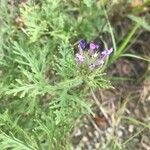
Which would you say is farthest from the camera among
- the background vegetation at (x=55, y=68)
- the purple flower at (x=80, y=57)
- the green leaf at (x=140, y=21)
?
the green leaf at (x=140, y=21)

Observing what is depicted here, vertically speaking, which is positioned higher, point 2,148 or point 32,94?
point 32,94

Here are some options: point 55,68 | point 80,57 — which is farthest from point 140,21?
point 80,57

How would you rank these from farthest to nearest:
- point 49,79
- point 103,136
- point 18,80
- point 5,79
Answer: point 103,136 → point 49,79 → point 5,79 → point 18,80

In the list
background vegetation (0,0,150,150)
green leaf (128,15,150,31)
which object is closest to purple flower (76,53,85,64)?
background vegetation (0,0,150,150)

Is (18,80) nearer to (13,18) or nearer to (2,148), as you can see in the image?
(2,148)

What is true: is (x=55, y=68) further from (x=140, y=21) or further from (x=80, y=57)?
(x=140, y=21)

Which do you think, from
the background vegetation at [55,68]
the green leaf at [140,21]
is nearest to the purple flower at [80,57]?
the background vegetation at [55,68]

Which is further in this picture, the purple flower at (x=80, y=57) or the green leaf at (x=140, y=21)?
the green leaf at (x=140, y=21)

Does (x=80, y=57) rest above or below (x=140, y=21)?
above

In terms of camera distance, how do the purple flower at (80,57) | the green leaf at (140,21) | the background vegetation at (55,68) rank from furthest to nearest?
the green leaf at (140,21) < the background vegetation at (55,68) < the purple flower at (80,57)

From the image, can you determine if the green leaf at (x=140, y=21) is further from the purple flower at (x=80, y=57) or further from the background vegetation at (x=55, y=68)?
the purple flower at (x=80, y=57)

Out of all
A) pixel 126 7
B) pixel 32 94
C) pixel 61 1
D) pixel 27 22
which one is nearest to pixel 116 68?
pixel 126 7
